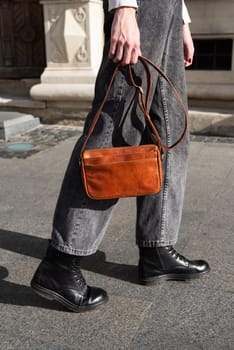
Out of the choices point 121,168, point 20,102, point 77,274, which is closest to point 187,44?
point 121,168

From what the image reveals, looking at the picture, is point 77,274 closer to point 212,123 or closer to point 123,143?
point 123,143

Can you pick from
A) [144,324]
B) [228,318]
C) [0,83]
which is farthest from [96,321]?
[0,83]

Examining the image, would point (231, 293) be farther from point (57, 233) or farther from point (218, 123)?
point (218, 123)

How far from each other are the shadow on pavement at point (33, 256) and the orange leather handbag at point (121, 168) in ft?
2.03

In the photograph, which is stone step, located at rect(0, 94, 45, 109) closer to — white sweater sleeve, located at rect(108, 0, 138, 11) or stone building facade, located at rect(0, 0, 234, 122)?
stone building facade, located at rect(0, 0, 234, 122)

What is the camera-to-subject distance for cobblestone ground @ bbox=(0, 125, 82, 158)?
515 cm

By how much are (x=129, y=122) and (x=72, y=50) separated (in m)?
4.30

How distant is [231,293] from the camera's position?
2.29 metres

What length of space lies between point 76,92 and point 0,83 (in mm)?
1937

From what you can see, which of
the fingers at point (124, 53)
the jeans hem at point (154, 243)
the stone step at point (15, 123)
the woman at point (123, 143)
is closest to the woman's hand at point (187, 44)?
the woman at point (123, 143)

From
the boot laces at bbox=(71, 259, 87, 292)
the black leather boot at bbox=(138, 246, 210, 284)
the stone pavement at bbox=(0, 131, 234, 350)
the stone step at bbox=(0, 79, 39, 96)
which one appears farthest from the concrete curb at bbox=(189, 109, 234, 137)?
the boot laces at bbox=(71, 259, 87, 292)

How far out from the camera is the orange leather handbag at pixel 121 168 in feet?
6.48

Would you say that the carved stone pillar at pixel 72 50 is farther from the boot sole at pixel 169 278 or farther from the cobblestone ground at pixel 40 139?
the boot sole at pixel 169 278

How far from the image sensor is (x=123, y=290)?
2.33 meters
